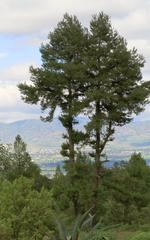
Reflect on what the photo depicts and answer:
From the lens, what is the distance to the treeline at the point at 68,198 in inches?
1187

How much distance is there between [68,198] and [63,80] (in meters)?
8.72

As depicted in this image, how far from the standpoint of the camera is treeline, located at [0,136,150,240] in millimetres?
30156

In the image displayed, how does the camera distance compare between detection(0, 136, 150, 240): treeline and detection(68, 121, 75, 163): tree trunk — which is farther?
detection(68, 121, 75, 163): tree trunk

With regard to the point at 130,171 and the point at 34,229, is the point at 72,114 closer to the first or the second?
the point at 34,229

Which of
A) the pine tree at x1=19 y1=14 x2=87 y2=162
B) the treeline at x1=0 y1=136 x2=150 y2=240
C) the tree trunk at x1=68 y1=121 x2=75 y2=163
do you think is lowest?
the treeline at x1=0 y1=136 x2=150 y2=240

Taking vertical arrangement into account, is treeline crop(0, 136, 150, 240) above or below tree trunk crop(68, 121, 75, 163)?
below

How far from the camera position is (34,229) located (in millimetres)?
30391

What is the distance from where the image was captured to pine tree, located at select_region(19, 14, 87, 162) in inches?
1554

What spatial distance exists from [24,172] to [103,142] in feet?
59.2

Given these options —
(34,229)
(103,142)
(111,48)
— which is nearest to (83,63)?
(111,48)

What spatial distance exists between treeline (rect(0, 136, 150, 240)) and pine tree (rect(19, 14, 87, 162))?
7.55 ft

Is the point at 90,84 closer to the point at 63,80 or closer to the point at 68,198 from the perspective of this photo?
the point at 63,80

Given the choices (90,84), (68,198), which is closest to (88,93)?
(90,84)

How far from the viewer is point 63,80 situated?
3925cm
